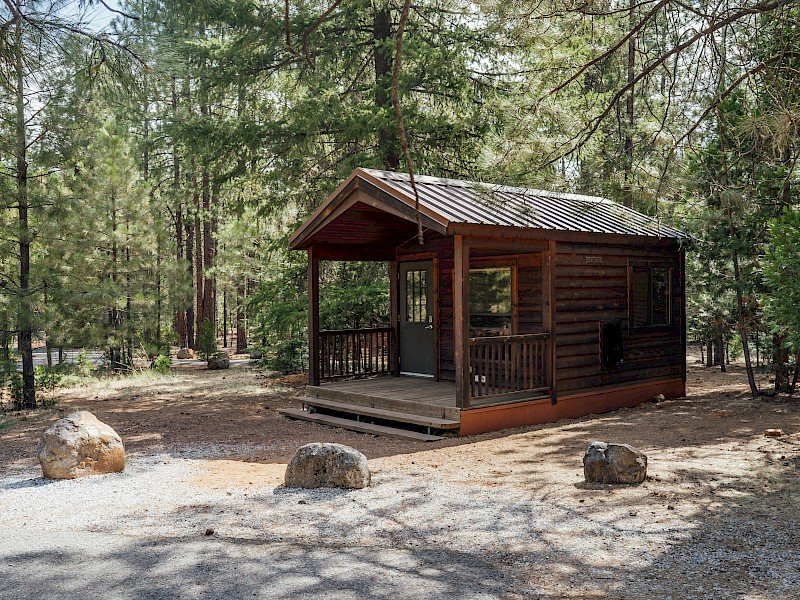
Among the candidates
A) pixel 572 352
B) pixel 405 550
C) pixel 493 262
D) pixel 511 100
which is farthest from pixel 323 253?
pixel 405 550

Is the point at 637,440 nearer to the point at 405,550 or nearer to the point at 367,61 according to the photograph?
the point at 405,550

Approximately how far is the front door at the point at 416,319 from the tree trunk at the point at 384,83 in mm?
2086

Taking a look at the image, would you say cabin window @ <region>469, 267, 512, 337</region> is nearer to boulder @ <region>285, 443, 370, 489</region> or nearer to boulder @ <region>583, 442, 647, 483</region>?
boulder @ <region>583, 442, 647, 483</region>

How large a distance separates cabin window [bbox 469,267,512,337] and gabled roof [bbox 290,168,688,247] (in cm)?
124

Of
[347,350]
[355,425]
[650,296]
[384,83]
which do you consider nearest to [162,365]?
[347,350]

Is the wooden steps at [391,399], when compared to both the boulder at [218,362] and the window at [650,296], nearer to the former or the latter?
the window at [650,296]

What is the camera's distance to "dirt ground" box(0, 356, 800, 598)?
4383 millimetres

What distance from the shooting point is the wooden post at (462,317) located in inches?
349

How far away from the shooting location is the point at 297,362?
16.3 meters

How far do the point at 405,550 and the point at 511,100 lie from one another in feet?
33.8

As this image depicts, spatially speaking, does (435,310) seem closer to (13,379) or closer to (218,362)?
(13,379)

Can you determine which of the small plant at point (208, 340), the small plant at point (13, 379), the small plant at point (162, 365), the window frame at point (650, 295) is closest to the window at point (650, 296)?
the window frame at point (650, 295)

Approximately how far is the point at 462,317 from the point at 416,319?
137 inches

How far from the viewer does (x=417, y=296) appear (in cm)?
1236
